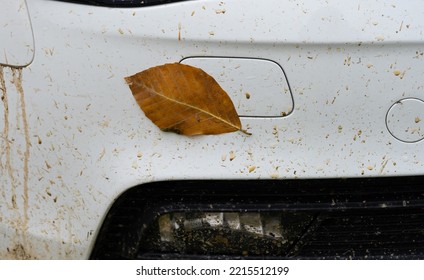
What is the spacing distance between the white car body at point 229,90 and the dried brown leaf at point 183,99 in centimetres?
2

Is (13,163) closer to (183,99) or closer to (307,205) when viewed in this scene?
(183,99)

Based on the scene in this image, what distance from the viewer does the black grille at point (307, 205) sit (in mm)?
2102

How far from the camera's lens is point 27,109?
2066mm

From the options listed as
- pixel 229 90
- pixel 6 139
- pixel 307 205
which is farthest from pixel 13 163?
pixel 307 205

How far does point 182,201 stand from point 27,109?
0.44 m

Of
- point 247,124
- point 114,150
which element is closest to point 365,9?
point 247,124

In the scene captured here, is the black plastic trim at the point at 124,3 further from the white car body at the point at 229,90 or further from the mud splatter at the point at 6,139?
the mud splatter at the point at 6,139

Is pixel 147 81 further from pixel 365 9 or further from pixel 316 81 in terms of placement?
pixel 365 9

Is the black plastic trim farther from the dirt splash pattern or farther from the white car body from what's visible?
the dirt splash pattern

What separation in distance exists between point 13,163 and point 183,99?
485mm

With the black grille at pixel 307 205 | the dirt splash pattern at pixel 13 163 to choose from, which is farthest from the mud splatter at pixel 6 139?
the black grille at pixel 307 205

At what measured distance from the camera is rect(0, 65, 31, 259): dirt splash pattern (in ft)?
6.77

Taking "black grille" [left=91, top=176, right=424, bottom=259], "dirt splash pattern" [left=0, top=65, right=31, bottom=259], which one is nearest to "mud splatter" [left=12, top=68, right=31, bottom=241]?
"dirt splash pattern" [left=0, top=65, right=31, bottom=259]

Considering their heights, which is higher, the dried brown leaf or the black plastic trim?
the black plastic trim
